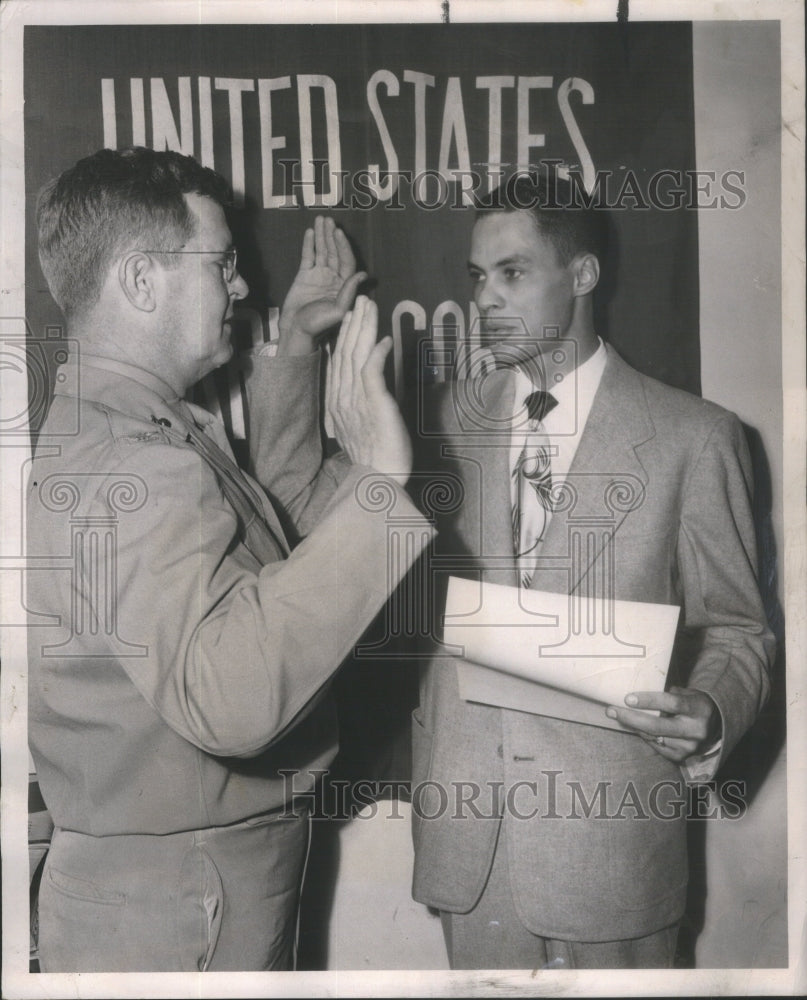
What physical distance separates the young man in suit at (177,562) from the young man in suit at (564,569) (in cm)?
18

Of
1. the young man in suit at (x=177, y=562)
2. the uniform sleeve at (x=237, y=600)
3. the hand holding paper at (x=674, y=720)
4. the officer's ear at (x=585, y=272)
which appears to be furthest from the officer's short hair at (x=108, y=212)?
the hand holding paper at (x=674, y=720)

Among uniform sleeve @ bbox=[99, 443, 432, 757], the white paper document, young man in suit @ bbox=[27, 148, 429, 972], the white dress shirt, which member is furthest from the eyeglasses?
the white paper document

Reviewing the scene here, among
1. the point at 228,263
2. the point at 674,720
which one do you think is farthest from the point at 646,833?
the point at 228,263

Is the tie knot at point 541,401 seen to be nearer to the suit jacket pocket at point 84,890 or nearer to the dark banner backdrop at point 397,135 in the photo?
the dark banner backdrop at point 397,135

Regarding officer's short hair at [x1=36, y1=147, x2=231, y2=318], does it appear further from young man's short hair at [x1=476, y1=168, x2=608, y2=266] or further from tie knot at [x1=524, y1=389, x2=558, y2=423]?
tie knot at [x1=524, y1=389, x2=558, y2=423]

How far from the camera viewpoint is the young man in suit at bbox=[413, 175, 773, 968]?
1.57 meters

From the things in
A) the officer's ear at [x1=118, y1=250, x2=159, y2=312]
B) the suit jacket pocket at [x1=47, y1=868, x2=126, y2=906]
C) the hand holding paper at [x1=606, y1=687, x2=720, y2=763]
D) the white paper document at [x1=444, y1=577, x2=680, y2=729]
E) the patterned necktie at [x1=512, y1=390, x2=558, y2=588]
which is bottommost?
the suit jacket pocket at [x1=47, y1=868, x2=126, y2=906]

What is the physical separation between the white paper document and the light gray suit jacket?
0.07 feet

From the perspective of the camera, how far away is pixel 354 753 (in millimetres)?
1617

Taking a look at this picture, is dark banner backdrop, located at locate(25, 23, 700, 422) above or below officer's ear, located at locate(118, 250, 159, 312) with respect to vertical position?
above

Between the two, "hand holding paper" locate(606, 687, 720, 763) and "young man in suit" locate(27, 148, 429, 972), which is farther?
"hand holding paper" locate(606, 687, 720, 763)

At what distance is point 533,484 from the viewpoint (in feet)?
5.23

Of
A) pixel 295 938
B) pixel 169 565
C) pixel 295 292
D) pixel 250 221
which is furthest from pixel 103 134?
pixel 295 938

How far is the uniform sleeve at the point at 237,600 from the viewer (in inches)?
53.3
